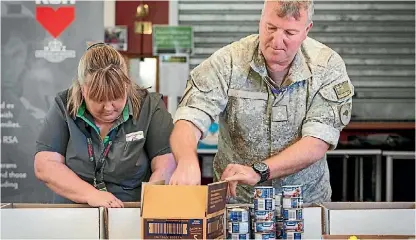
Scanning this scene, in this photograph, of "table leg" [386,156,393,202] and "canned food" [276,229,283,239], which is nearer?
"canned food" [276,229,283,239]

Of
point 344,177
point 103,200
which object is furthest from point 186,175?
point 344,177

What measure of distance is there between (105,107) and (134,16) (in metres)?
4.97

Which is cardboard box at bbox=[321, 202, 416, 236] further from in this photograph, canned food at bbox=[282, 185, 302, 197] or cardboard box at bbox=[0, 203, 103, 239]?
cardboard box at bbox=[0, 203, 103, 239]

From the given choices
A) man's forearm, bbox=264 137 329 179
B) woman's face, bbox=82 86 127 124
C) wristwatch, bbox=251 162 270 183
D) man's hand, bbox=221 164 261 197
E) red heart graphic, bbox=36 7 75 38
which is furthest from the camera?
red heart graphic, bbox=36 7 75 38

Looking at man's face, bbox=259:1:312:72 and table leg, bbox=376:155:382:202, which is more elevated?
man's face, bbox=259:1:312:72

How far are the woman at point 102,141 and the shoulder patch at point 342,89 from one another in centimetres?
67

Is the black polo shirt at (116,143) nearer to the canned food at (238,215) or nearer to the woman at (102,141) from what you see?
the woman at (102,141)

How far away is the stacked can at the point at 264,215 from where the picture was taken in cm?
197

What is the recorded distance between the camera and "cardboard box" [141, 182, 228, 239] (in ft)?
5.95

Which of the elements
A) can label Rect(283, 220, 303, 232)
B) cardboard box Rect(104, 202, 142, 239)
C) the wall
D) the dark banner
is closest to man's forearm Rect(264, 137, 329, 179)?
can label Rect(283, 220, 303, 232)

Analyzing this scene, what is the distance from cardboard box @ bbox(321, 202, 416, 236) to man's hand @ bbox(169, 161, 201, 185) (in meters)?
0.44

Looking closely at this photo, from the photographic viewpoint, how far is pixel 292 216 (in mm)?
2016

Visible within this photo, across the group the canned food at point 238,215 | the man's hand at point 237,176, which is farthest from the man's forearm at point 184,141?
the canned food at point 238,215

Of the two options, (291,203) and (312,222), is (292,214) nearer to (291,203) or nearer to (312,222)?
(291,203)
